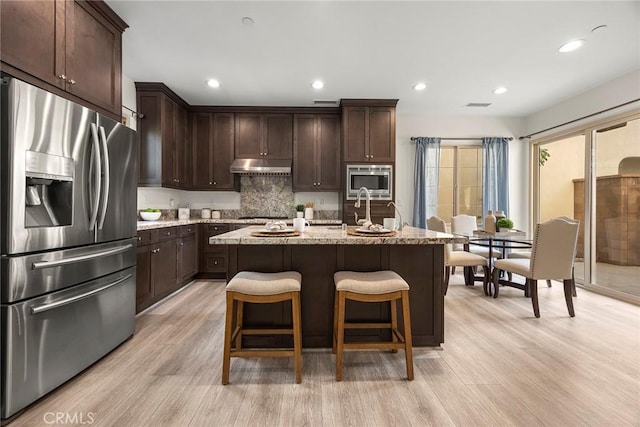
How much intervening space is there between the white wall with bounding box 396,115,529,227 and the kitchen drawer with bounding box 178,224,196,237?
3424 millimetres

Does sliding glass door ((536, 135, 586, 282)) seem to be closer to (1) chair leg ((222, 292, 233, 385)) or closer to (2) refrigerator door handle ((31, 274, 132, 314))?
(1) chair leg ((222, 292, 233, 385))

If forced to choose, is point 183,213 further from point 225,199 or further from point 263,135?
point 263,135

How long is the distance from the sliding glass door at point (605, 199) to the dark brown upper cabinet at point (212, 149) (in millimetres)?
5294

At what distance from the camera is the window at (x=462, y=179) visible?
531cm

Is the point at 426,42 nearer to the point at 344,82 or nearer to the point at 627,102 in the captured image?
the point at 344,82

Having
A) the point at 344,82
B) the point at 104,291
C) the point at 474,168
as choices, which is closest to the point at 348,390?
the point at 104,291

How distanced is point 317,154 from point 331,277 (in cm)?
294

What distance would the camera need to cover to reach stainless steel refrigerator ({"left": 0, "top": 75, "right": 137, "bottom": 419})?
59.3 inches

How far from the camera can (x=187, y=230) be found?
4047 mm

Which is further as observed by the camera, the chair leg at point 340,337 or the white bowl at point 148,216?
the white bowl at point 148,216

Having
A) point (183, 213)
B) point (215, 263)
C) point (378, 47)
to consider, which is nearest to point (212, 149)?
point (183, 213)

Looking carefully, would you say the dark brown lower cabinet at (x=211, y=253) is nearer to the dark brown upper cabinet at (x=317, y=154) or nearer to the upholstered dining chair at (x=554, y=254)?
Result: the dark brown upper cabinet at (x=317, y=154)

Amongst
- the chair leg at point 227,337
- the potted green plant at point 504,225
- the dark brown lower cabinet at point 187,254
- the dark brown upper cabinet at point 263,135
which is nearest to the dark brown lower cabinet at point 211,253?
the dark brown lower cabinet at point 187,254

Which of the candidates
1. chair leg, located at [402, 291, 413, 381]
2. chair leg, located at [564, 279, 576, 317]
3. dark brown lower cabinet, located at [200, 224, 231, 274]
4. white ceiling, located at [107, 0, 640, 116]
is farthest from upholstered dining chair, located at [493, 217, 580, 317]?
dark brown lower cabinet, located at [200, 224, 231, 274]
